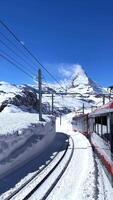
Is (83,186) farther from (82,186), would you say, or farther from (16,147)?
(16,147)

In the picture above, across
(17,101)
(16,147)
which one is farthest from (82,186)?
(17,101)

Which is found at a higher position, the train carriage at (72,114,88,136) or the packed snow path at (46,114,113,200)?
the train carriage at (72,114,88,136)

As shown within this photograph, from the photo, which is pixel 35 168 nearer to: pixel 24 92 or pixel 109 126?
pixel 109 126

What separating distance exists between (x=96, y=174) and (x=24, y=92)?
118020mm

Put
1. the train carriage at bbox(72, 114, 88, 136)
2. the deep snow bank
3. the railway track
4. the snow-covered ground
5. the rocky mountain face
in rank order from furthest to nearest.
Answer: the rocky mountain face, the train carriage at bbox(72, 114, 88, 136), the deep snow bank, the railway track, the snow-covered ground

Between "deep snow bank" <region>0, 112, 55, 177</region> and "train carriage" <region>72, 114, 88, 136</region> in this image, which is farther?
"train carriage" <region>72, 114, 88, 136</region>

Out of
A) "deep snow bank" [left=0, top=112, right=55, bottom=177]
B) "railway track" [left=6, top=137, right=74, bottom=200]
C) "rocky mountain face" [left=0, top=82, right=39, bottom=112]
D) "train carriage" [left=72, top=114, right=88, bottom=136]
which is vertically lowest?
"railway track" [left=6, top=137, right=74, bottom=200]

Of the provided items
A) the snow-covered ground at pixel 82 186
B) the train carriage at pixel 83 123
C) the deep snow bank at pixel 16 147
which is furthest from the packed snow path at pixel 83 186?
the train carriage at pixel 83 123

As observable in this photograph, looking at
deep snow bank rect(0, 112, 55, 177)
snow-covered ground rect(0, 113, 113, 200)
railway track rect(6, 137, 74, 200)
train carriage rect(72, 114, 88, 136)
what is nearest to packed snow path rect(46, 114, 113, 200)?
snow-covered ground rect(0, 113, 113, 200)

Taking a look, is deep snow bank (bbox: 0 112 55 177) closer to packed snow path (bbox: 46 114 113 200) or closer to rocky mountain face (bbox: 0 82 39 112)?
packed snow path (bbox: 46 114 113 200)

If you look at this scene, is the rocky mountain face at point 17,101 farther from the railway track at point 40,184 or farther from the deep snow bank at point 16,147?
the railway track at point 40,184

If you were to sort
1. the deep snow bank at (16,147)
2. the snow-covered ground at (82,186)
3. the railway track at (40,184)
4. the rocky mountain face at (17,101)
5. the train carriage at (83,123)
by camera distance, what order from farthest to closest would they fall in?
the rocky mountain face at (17,101) → the train carriage at (83,123) → the deep snow bank at (16,147) → the railway track at (40,184) → the snow-covered ground at (82,186)

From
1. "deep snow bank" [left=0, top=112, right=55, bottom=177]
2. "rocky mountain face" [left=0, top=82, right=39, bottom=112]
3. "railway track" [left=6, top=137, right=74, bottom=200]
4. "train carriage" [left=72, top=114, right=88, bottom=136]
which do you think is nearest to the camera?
"railway track" [left=6, top=137, right=74, bottom=200]

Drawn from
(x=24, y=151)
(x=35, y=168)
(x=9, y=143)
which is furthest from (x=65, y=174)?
(x=24, y=151)
